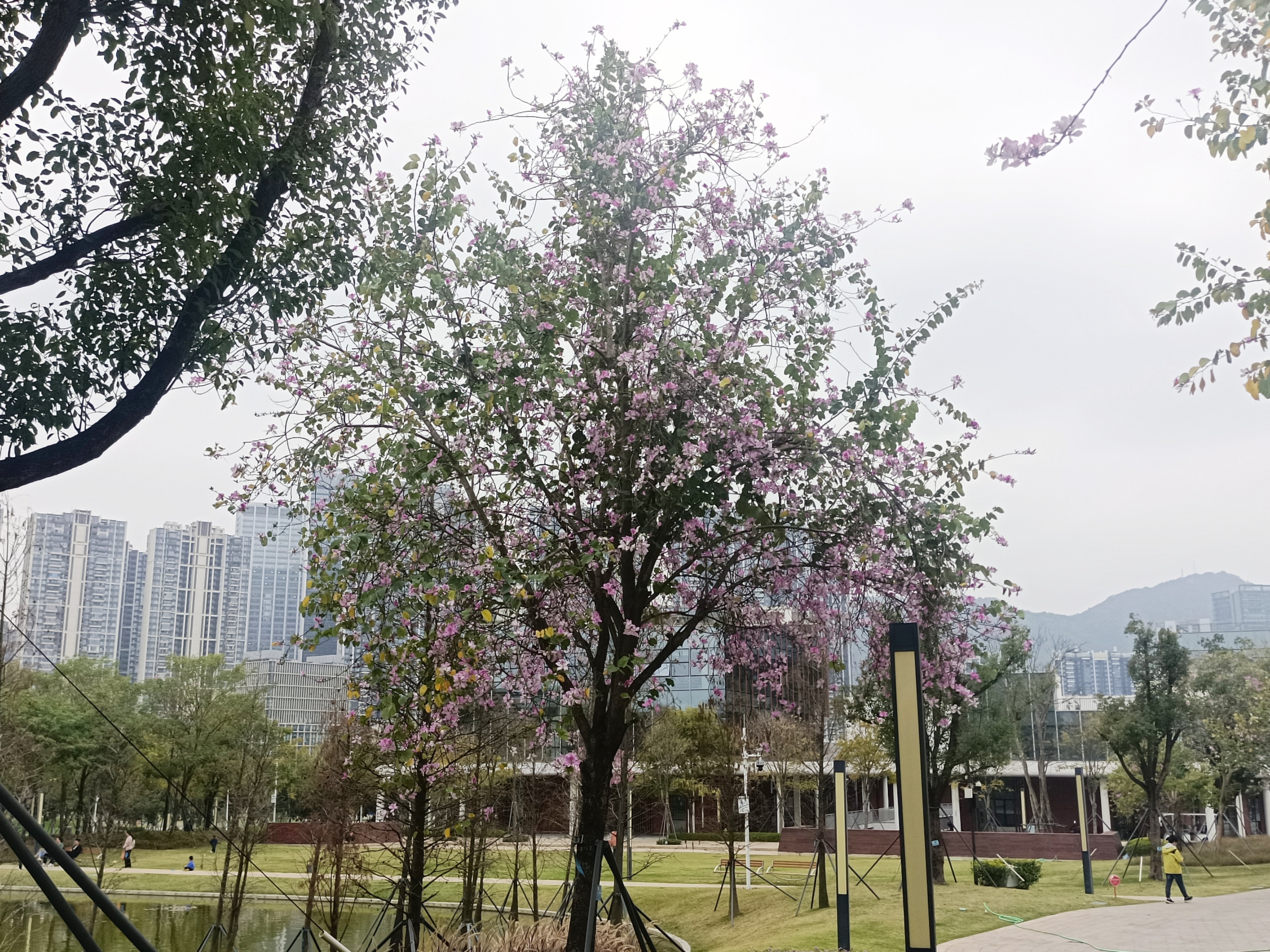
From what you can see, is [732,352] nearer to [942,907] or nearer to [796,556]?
[796,556]

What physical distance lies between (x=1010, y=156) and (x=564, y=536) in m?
3.77

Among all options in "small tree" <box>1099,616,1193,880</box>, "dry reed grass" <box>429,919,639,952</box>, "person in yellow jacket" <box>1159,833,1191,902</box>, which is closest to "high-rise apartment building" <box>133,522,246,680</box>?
"small tree" <box>1099,616,1193,880</box>

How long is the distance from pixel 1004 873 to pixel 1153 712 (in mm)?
5092

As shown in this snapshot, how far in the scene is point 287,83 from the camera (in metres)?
6.69

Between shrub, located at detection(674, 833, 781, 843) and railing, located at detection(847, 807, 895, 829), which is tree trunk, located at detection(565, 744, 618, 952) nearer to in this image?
shrub, located at detection(674, 833, 781, 843)

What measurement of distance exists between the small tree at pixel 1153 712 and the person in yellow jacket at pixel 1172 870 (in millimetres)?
4072

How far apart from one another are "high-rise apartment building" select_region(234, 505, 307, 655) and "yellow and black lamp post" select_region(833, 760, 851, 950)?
3679 inches

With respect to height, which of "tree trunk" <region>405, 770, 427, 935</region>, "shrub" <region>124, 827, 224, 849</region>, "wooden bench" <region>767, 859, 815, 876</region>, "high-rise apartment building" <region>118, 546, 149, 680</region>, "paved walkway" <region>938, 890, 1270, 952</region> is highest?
"high-rise apartment building" <region>118, 546, 149, 680</region>

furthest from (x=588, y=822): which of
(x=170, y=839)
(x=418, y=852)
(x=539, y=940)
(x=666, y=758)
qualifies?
(x=170, y=839)

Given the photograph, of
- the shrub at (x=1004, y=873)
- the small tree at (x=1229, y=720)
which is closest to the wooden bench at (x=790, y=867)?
the shrub at (x=1004, y=873)

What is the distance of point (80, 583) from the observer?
8475 centimetres

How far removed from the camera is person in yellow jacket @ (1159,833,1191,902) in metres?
17.1

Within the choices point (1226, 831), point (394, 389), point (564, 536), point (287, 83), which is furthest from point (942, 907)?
point (1226, 831)

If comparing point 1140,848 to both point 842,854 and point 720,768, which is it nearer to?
point 720,768
